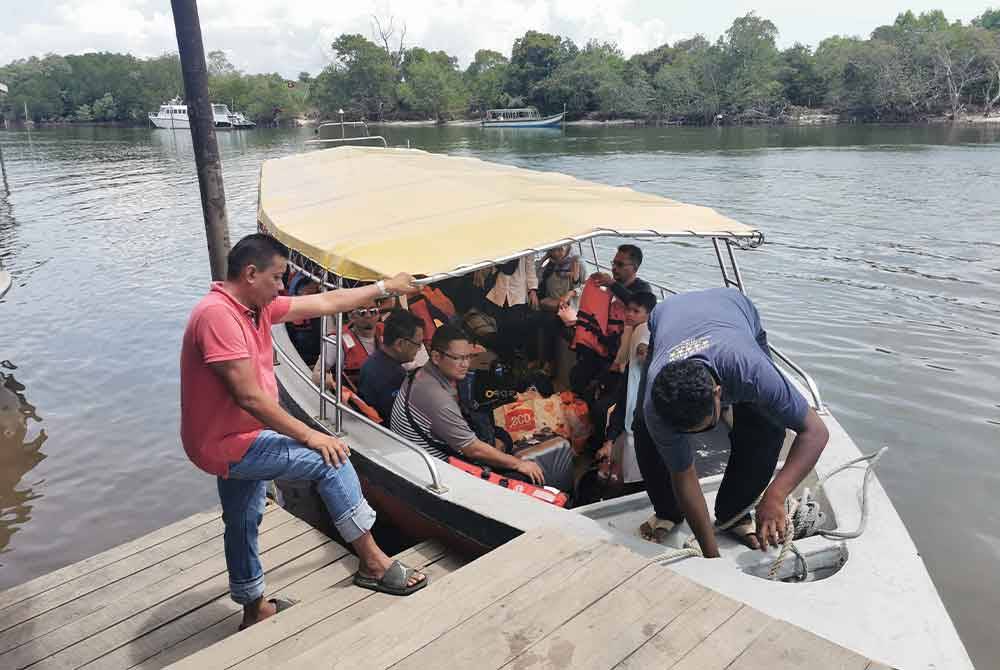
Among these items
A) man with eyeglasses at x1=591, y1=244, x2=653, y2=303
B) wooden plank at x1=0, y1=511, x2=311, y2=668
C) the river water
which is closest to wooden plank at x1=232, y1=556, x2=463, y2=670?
wooden plank at x1=0, y1=511, x2=311, y2=668

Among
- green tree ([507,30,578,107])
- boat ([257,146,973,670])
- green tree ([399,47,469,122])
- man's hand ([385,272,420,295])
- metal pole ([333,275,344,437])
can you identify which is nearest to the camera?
boat ([257,146,973,670])

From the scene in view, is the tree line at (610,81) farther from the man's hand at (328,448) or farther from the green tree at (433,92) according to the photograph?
the man's hand at (328,448)

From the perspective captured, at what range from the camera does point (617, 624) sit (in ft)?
7.12

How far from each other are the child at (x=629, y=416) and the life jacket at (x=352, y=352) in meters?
1.86

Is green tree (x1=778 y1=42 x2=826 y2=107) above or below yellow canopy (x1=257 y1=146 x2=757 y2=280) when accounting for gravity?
above

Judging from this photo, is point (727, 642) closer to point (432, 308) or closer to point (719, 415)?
point (719, 415)

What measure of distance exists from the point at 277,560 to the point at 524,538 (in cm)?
161

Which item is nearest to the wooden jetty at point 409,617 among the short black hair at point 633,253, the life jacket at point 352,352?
the life jacket at point 352,352

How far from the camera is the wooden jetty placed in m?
2.05

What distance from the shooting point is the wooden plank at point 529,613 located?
80.4 inches

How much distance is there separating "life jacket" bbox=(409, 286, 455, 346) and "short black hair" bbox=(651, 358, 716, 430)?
3.03m

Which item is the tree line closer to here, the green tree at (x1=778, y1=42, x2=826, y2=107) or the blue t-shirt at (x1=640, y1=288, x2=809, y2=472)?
the green tree at (x1=778, y1=42, x2=826, y2=107)

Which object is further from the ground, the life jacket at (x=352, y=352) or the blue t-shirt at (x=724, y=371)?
the blue t-shirt at (x=724, y=371)

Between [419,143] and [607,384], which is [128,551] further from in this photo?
[419,143]
